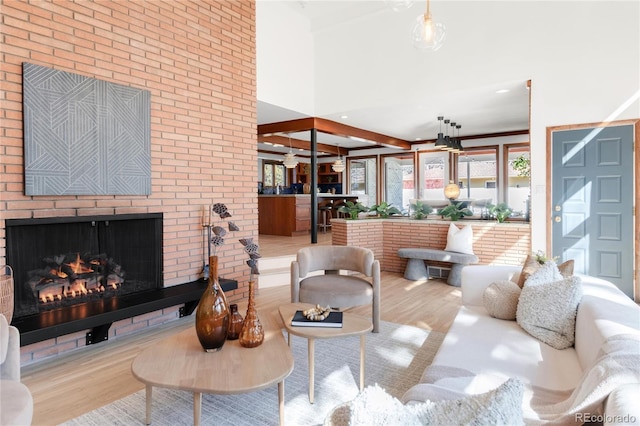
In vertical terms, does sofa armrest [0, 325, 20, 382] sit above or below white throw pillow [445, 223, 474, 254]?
below

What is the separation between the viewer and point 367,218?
652cm

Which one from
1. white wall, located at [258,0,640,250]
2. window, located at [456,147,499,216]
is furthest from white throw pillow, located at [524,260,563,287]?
window, located at [456,147,499,216]

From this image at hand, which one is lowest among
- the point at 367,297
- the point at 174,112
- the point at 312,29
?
the point at 367,297

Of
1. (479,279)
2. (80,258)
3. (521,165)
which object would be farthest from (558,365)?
(521,165)

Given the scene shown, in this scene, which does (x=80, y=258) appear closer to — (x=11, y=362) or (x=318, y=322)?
(x=11, y=362)

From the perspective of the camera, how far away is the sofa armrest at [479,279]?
289 centimetres

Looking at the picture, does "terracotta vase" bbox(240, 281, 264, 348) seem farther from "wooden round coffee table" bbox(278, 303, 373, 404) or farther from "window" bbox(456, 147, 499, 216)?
"window" bbox(456, 147, 499, 216)

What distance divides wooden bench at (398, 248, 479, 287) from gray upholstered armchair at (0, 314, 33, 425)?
477cm

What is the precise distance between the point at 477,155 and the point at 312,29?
573 cm

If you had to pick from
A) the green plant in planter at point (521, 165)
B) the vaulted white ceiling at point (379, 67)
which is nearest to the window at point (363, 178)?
the green plant in planter at point (521, 165)

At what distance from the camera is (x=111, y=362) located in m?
2.81

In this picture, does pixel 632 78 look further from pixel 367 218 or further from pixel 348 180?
pixel 348 180

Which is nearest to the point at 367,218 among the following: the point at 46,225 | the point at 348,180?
the point at 46,225

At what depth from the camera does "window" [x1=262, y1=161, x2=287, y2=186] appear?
1246 cm
